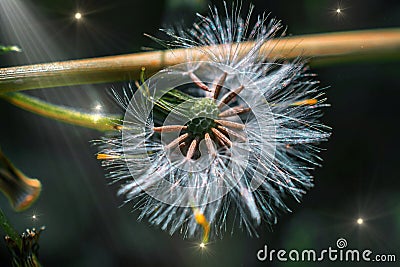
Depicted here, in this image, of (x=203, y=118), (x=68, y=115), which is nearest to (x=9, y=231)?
(x=68, y=115)

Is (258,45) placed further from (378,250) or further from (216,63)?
(378,250)

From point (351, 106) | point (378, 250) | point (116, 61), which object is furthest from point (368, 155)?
point (116, 61)

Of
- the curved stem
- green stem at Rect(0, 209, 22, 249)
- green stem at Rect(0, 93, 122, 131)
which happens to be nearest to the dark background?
A: green stem at Rect(0, 93, 122, 131)

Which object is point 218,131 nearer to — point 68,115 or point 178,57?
point 178,57

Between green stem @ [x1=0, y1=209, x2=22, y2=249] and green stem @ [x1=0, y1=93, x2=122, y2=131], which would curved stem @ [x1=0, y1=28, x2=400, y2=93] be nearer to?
green stem @ [x1=0, y1=93, x2=122, y2=131]

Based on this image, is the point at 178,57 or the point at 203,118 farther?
the point at 178,57

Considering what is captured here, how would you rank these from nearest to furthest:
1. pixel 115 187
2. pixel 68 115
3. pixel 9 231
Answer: pixel 9 231, pixel 68 115, pixel 115 187

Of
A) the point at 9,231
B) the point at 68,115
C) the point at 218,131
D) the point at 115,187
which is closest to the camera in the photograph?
the point at 218,131
